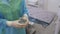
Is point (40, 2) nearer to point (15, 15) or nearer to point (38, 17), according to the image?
point (38, 17)

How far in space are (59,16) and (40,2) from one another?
1.32 ft

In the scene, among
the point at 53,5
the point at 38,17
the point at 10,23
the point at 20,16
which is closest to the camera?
the point at 10,23

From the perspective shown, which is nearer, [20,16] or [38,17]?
[20,16]

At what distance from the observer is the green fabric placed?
0.80m

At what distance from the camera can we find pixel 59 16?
1386 mm

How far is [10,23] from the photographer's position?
77cm

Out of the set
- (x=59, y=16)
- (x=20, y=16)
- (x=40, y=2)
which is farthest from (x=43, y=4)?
(x=20, y=16)

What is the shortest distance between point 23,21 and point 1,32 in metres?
0.19

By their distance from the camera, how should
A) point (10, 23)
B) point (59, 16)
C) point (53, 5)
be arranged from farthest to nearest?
point (53, 5) → point (59, 16) → point (10, 23)

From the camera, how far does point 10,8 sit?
2.68ft

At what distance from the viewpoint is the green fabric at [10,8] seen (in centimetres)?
80

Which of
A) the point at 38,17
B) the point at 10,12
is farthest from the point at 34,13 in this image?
the point at 10,12

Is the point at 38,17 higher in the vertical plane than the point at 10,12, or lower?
lower

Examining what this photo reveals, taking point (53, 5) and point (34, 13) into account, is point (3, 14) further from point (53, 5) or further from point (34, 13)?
point (53, 5)
